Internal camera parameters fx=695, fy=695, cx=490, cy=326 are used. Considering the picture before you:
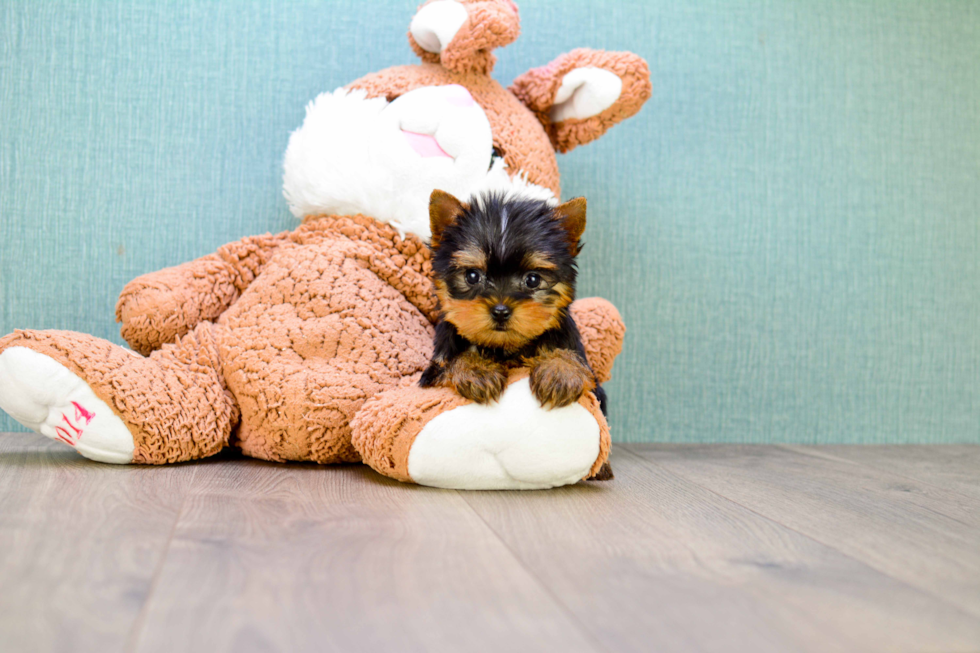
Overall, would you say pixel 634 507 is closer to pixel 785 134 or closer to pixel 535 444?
pixel 535 444

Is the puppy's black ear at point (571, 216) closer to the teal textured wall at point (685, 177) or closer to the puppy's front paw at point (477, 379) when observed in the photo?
the puppy's front paw at point (477, 379)

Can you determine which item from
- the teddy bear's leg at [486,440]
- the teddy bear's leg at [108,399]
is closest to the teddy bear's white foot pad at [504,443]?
the teddy bear's leg at [486,440]

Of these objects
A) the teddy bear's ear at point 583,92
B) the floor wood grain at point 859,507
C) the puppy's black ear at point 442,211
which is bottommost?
the floor wood grain at point 859,507

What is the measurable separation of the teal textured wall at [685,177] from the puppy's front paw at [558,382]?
2.77 feet

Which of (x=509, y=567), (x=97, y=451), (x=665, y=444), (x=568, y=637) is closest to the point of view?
(x=568, y=637)

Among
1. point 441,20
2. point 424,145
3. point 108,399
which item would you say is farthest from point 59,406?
point 441,20

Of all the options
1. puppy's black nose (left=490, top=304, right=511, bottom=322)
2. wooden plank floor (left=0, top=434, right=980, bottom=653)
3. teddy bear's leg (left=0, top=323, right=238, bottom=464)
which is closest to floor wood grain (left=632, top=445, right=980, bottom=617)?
wooden plank floor (left=0, top=434, right=980, bottom=653)

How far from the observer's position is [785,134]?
2129 millimetres

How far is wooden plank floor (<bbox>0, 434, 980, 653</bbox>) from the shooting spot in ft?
2.28

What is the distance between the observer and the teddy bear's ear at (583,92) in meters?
1.68

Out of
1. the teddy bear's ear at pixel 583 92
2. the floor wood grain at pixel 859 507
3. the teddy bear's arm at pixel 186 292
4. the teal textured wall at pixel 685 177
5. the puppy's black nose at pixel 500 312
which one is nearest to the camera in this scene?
the floor wood grain at pixel 859 507

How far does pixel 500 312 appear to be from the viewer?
46.0 inches

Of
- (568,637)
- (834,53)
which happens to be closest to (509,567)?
(568,637)

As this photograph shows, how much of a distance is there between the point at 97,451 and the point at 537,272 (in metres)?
0.93
